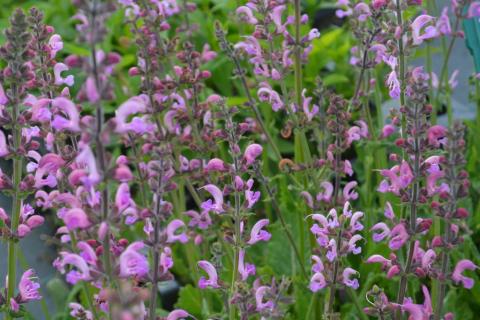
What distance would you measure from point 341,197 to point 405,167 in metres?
0.62

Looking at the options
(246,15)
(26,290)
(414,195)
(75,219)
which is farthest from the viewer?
(246,15)

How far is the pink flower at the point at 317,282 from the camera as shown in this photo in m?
2.09

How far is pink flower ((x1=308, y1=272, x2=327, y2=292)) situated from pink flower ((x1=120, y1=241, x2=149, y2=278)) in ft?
1.85

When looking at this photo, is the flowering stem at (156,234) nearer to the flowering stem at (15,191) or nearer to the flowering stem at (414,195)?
the flowering stem at (15,191)

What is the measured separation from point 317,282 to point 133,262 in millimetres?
666

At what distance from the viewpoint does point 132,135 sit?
6.82 ft

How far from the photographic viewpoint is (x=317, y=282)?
2145mm

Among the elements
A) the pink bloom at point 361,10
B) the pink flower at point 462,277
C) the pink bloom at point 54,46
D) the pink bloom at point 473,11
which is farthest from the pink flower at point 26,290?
the pink bloom at point 473,11

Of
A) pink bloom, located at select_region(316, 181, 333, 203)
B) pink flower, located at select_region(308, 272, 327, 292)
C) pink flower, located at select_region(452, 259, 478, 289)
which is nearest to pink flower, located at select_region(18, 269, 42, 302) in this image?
pink flower, located at select_region(308, 272, 327, 292)

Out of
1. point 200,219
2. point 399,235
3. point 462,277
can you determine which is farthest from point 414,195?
point 200,219

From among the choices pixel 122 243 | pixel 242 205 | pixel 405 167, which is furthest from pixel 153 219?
pixel 405 167

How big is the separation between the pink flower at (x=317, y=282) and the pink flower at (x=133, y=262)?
0.56m

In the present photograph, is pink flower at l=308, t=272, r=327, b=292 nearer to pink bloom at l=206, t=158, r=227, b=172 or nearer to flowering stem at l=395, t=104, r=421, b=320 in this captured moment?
flowering stem at l=395, t=104, r=421, b=320

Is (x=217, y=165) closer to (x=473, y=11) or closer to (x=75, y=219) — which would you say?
(x=75, y=219)
